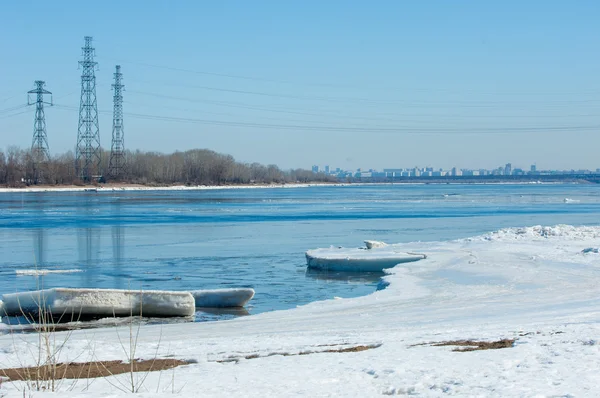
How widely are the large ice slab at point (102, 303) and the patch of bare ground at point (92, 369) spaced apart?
242 inches

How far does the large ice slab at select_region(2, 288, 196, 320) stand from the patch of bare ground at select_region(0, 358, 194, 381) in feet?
20.2

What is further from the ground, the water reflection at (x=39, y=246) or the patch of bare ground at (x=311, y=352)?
the patch of bare ground at (x=311, y=352)

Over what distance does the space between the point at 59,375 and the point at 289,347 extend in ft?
11.2

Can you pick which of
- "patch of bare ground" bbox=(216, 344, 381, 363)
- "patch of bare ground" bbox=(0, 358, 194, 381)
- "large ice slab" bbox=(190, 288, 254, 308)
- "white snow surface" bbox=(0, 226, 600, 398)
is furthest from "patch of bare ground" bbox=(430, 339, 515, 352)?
"large ice slab" bbox=(190, 288, 254, 308)

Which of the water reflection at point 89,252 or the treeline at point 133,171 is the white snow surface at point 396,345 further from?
the treeline at point 133,171

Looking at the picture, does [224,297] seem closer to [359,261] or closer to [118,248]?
[359,261]

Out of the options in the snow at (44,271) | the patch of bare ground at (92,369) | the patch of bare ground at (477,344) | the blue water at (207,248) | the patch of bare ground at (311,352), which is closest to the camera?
the patch of bare ground at (92,369)

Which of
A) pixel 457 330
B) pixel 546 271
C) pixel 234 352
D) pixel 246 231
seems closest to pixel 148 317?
pixel 234 352

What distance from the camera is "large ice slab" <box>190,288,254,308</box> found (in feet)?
58.4

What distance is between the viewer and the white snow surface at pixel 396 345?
8070 millimetres

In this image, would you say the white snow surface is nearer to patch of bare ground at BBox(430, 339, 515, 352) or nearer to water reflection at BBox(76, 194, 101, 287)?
patch of bare ground at BBox(430, 339, 515, 352)

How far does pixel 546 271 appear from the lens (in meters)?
21.3

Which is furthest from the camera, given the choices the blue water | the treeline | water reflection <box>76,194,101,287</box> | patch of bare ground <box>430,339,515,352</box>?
the treeline

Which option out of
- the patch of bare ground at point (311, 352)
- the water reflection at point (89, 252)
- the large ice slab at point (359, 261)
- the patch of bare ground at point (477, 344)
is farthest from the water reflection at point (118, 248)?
the patch of bare ground at point (477, 344)
